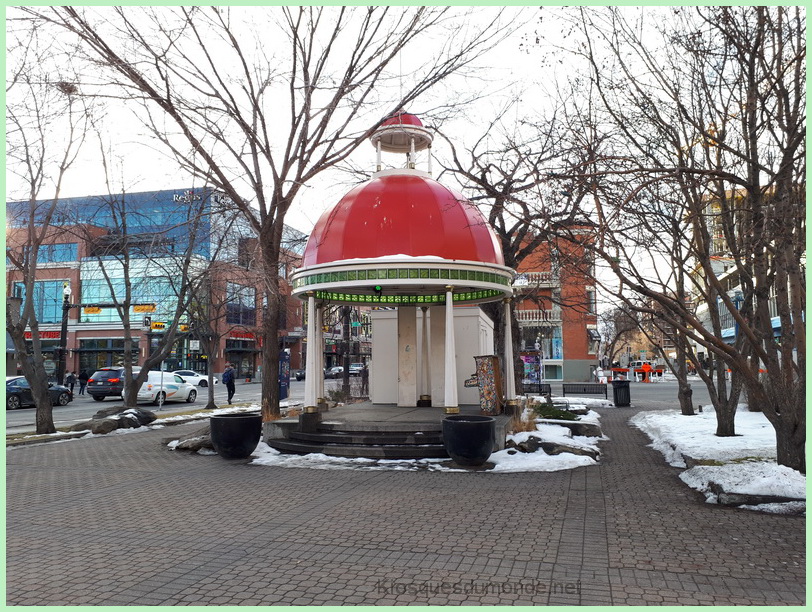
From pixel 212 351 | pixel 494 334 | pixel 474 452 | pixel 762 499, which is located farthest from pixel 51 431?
pixel 762 499

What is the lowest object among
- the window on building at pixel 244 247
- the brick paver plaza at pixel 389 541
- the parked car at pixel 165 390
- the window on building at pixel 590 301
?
the brick paver plaza at pixel 389 541

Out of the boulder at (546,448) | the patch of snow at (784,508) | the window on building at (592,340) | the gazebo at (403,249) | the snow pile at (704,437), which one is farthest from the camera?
the window on building at (592,340)

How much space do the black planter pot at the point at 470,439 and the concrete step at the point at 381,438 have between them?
117 centimetres

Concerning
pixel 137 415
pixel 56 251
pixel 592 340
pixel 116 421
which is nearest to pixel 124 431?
pixel 116 421

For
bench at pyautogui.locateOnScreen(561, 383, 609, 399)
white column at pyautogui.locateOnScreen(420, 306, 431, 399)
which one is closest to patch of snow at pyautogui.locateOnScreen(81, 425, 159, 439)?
white column at pyautogui.locateOnScreen(420, 306, 431, 399)

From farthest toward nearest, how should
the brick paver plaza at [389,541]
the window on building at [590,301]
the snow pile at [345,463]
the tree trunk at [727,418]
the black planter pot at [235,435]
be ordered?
the window on building at [590,301] → the tree trunk at [727,418] → the black planter pot at [235,435] → the snow pile at [345,463] → the brick paver plaza at [389,541]

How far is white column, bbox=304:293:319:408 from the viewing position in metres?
12.8

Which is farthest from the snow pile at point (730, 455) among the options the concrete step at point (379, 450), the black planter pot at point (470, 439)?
the concrete step at point (379, 450)

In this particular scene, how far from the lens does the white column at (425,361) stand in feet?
55.0

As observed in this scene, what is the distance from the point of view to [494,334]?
71.1ft

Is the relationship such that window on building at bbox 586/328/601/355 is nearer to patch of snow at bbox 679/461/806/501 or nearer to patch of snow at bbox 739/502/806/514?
A: patch of snow at bbox 679/461/806/501

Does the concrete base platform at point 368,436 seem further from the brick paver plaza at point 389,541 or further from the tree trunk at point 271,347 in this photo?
the tree trunk at point 271,347

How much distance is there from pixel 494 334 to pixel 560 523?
15.0m

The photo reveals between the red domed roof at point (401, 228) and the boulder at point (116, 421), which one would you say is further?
the boulder at point (116, 421)
